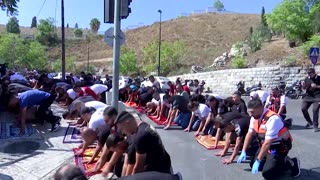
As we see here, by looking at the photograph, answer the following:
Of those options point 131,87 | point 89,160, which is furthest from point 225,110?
point 131,87

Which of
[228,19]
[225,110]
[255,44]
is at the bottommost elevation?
[225,110]

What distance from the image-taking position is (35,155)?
28.5ft

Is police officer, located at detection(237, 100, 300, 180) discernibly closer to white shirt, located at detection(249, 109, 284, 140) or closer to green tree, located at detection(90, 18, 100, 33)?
white shirt, located at detection(249, 109, 284, 140)

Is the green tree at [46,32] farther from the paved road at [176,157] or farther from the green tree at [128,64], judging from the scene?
the paved road at [176,157]

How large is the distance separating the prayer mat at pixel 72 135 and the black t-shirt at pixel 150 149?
5.20 metres

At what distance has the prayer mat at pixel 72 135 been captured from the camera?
10.1 metres

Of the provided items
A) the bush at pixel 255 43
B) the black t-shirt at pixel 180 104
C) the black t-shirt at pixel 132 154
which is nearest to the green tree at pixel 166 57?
the bush at pixel 255 43

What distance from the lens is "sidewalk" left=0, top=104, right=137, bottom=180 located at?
7.41 m

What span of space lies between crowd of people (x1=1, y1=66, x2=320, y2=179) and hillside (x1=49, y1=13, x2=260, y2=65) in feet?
189

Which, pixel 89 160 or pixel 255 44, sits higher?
pixel 255 44

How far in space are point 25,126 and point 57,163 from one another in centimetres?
347

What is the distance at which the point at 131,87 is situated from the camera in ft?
63.3

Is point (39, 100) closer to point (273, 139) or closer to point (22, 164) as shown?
point (22, 164)

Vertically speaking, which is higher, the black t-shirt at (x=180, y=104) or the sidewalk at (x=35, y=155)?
the black t-shirt at (x=180, y=104)
